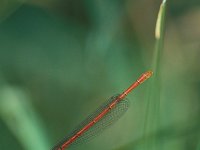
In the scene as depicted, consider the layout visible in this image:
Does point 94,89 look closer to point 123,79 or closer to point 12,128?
point 123,79

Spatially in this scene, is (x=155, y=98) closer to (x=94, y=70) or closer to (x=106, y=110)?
(x=106, y=110)

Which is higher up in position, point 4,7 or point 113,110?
point 4,7

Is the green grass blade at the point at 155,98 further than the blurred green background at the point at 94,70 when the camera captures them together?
Yes

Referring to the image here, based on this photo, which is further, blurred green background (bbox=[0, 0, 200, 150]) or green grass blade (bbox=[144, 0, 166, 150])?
green grass blade (bbox=[144, 0, 166, 150])

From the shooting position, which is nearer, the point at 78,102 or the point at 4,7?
the point at 4,7

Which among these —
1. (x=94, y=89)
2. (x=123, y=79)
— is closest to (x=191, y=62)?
(x=123, y=79)

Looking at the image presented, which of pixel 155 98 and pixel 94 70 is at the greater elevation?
pixel 94 70

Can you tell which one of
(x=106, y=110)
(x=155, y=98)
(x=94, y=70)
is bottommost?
(x=155, y=98)

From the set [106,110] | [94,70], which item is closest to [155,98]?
[106,110]
